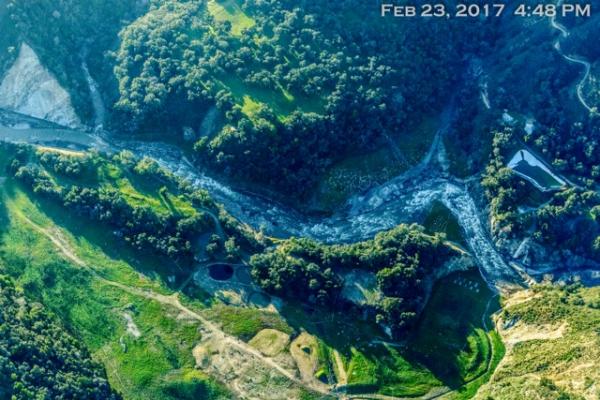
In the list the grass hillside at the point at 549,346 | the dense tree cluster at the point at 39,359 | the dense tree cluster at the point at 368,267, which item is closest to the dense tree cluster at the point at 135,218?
the dense tree cluster at the point at 368,267

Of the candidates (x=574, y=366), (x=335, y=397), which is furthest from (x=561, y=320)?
(x=335, y=397)

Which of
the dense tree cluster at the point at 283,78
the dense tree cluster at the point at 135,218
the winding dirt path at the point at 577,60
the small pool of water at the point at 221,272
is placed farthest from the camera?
the winding dirt path at the point at 577,60

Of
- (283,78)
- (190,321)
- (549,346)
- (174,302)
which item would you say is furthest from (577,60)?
(174,302)

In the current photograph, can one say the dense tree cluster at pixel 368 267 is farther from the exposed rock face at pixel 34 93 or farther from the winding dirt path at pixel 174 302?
the exposed rock face at pixel 34 93

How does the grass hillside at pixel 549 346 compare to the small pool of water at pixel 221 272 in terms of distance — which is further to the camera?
the small pool of water at pixel 221 272

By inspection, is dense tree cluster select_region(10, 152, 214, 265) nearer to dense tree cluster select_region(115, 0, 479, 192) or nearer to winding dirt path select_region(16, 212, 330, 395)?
winding dirt path select_region(16, 212, 330, 395)

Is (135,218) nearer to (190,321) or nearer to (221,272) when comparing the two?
(221,272)

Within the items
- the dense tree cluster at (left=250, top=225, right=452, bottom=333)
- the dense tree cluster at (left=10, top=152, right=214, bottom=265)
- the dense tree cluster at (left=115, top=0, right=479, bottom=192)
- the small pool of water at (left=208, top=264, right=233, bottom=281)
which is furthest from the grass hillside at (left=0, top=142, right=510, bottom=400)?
the dense tree cluster at (left=115, top=0, right=479, bottom=192)
